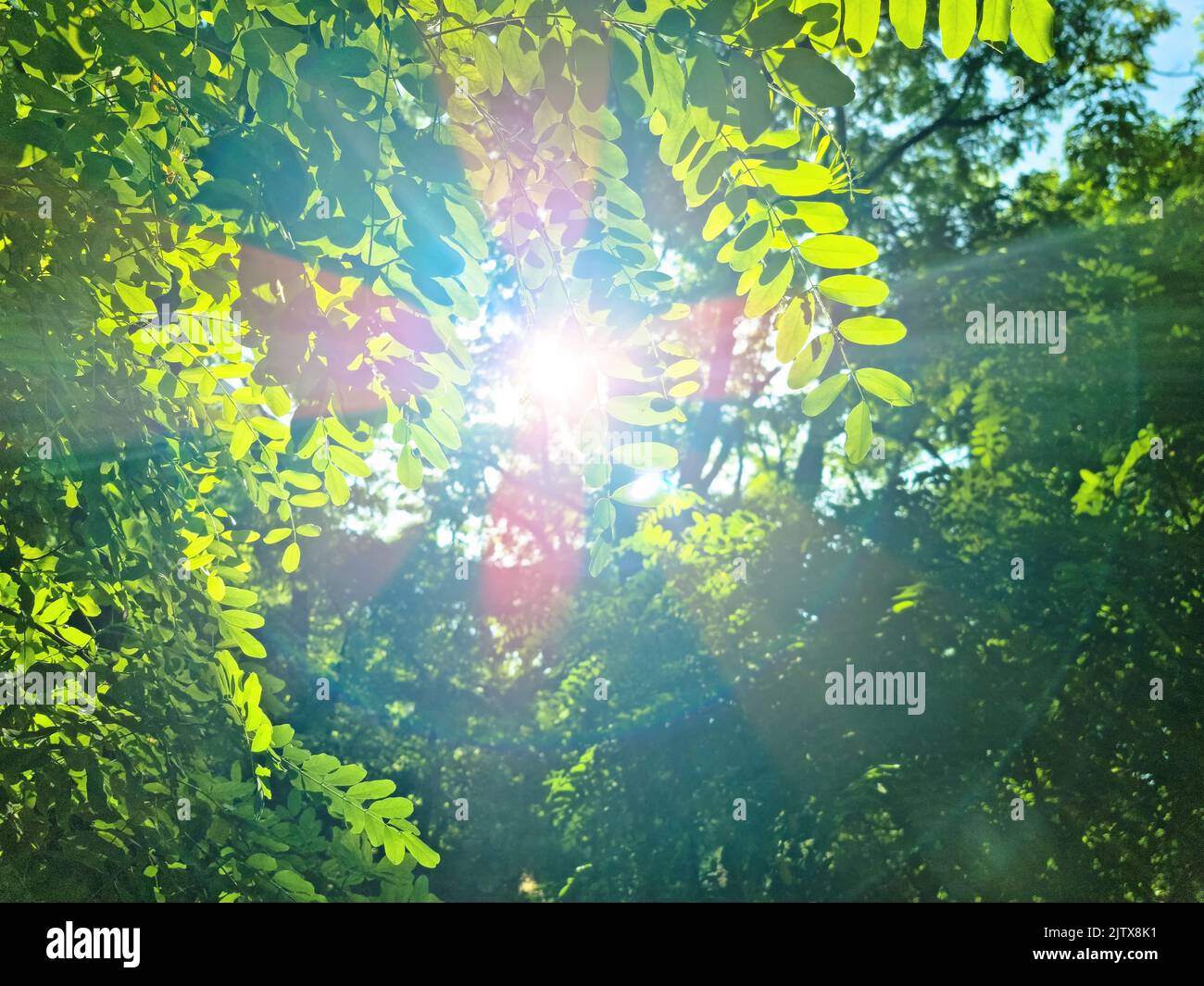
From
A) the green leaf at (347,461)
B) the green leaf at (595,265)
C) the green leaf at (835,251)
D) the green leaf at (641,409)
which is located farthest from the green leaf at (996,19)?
the green leaf at (347,461)

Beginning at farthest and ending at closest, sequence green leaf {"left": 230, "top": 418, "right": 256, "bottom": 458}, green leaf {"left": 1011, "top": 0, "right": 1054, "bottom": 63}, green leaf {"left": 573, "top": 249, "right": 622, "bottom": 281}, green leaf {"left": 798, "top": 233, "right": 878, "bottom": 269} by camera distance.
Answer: green leaf {"left": 230, "top": 418, "right": 256, "bottom": 458}, green leaf {"left": 573, "top": 249, "right": 622, "bottom": 281}, green leaf {"left": 798, "top": 233, "right": 878, "bottom": 269}, green leaf {"left": 1011, "top": 0, "right": 1054, "bottom": 63}

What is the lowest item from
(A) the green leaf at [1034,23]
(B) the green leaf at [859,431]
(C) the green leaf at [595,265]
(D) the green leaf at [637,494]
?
(D) the green leaf at [637,494]

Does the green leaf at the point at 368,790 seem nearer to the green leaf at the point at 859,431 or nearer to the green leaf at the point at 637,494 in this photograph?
the green leaf at the point at 637,494

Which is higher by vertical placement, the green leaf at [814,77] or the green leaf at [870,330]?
the green leaf at [814,77]

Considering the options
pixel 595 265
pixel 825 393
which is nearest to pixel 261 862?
pixel 595 265

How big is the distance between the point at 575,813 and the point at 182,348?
299 inches

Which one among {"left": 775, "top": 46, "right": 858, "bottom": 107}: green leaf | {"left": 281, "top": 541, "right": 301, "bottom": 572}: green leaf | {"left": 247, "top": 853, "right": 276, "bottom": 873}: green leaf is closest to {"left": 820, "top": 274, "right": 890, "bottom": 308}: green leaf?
{"left": 775, "top": 46, "right": 858, "bottom": 107}: green leaf

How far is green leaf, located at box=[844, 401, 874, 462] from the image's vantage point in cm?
165

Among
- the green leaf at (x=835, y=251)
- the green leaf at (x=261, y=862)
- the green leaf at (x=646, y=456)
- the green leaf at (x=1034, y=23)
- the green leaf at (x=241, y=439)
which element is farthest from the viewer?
the green leaf at (x=241, y=439)

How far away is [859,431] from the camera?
1.66 m

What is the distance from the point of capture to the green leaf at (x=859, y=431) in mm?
1648

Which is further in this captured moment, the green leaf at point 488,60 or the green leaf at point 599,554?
the green leaf at point 599,554

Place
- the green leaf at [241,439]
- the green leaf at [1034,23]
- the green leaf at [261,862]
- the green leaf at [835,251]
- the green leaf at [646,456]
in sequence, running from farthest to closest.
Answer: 1. the green leaf at [241,439]
2. the green leaf at [261,862]
3. the green leaf at [646,456]
4. the green leaf at [835,251]
5. the green leaf at [1034,23]

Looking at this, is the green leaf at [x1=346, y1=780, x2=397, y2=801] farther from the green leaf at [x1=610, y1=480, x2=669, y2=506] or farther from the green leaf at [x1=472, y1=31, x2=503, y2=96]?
the green leaf at [x1=472, y1=31, x2=503, y2=96]
